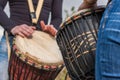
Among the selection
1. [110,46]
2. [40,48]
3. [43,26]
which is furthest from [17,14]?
[110,46]

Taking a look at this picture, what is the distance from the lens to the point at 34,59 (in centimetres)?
302

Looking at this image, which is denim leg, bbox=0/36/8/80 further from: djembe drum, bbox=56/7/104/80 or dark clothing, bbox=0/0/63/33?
djembe drum, bbox=56/7/104/80

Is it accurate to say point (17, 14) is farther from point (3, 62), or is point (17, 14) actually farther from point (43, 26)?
point (3, 62)

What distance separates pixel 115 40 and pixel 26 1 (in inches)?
72.3

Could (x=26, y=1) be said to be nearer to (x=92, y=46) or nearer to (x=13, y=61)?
(x=13, y=61)

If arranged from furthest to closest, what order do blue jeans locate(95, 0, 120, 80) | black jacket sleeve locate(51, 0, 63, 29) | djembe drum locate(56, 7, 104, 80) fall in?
black jacket sleeve locate(51, 0, 63, 29), djembe drum locate(56, 7, 104, 80), blue jeans locate(95, 0, 120, 80)

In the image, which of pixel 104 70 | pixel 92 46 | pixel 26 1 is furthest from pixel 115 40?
pixel 26 1

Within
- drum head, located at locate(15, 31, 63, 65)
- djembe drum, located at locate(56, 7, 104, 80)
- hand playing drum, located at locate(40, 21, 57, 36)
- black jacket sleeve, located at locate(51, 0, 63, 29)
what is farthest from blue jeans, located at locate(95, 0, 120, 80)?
black jacket sleeve, located at locate(51, 0, 63, 29)

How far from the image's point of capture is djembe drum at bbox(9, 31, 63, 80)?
119 inches

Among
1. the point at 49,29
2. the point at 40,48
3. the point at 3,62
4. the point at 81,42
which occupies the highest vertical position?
the point at 81,42

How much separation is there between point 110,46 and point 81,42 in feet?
0.88

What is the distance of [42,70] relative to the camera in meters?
3.08

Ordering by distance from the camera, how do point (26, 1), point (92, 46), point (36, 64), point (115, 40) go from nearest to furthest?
point (115, 40) < point (92, 46) < point (36, 64) < point (26, 1)

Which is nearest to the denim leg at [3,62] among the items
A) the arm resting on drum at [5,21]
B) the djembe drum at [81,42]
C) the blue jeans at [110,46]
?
the arm resting on drum at [5,21]
